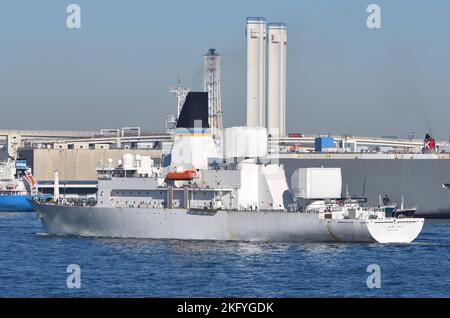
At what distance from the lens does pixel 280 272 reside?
32125 mm

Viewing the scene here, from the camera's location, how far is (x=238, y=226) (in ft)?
142

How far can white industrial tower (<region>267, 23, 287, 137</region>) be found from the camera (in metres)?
118

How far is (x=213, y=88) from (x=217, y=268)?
15.5 meters

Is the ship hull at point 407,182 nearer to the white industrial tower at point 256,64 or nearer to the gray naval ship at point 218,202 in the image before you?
the gray naval ship at point 218,202

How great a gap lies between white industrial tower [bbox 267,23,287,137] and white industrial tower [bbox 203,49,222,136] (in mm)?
66336

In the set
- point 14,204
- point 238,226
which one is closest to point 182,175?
point 238,226

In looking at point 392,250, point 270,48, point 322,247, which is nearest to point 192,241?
point 322,247

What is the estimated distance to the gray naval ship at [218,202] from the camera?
42.4 meters

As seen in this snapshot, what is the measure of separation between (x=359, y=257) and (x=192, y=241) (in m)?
8.88

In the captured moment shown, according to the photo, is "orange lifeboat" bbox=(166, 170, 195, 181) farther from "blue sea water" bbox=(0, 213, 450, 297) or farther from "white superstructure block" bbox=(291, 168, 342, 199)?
"white superstructure block" bbox=(291, 168, 342, 199)

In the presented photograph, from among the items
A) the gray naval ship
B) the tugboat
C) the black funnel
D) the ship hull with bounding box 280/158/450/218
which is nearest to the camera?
the gray naval ship

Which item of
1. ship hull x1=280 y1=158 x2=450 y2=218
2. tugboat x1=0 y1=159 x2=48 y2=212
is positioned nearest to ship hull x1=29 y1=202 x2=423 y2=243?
ship hull x1=280 y1=158 x2=450 y2=218

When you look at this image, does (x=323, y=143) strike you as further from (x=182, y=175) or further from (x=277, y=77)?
(x=277, y=77)
